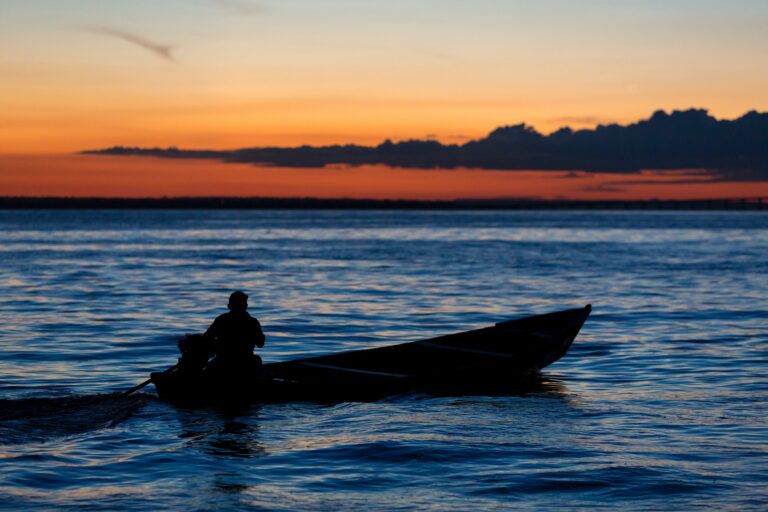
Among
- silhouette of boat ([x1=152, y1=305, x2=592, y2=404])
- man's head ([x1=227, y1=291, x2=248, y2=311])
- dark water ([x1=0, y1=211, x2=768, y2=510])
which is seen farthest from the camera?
silhouette of boat ([x1=152, y1=305, x2=592, y2=404])

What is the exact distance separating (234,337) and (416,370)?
3.95 meters

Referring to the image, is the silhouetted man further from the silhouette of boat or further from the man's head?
the silhouette of boat

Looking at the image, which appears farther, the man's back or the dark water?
the man's back

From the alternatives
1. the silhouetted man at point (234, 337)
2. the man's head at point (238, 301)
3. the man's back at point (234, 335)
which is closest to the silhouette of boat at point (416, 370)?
the silhouetted man at point (234, 337)

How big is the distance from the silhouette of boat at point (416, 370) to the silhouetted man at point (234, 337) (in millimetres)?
344

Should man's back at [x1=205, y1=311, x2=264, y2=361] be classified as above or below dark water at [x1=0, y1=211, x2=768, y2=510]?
above

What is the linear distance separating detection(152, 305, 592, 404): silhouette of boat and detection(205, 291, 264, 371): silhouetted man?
0.34 meters

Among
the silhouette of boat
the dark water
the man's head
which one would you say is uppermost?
the man's head

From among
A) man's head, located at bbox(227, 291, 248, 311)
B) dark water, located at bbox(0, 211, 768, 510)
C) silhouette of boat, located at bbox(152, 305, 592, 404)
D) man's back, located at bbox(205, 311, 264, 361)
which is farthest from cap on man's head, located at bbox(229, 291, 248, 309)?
dark water, located at bbox(0, 211, 768, 510)

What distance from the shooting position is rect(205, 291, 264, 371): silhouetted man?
1480 cm

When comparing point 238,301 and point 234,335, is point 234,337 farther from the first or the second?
point 238,301

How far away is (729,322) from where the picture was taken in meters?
27.9

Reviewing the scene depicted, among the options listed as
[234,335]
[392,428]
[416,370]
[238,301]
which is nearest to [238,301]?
[238,301]

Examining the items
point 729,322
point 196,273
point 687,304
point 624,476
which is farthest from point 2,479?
point 196,273
